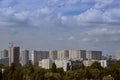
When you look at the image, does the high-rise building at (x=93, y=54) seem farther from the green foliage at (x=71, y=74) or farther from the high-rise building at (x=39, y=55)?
the green foliage at (x=71, y=74)

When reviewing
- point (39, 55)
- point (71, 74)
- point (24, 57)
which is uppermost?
point (39, 55)

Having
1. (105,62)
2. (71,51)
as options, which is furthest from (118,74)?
(71,51)

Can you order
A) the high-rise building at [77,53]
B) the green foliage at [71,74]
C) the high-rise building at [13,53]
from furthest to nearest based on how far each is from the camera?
the high-rise building at [77,53], the high-rise building at [13,53], the green foliage at [71,74]

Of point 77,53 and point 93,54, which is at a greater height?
point 77,53

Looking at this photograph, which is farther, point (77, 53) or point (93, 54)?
point (77, 53)

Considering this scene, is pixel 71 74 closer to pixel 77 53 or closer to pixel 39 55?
pixel 77 53

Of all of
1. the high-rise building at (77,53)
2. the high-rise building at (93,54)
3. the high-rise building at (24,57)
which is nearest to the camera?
the high-rise building at (93,54)

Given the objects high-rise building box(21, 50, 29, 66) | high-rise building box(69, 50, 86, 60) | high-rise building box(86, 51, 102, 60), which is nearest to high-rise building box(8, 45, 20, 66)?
high-rise building box(21, 50, 29, 66)

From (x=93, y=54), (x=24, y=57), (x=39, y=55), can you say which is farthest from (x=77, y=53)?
(x=24, y=57)

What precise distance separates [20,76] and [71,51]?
72.7m

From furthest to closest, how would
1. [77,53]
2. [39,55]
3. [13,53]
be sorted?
[39,55]
[77,53]
[13,53]

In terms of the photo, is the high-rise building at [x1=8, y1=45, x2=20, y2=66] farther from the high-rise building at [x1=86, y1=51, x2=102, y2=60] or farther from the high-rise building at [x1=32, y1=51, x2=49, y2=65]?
the high-rise building at [x1=86, y1=51, x2=102, y2=60]

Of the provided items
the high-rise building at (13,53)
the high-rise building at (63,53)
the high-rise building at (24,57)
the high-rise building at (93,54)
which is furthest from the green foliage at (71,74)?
the high-rise building at (63,53)

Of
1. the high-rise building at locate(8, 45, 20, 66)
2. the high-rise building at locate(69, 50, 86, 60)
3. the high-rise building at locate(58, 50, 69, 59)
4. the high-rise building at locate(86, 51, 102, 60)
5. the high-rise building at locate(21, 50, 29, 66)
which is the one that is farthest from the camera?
the high-rise building at locate(58, 50, 69, 59)
